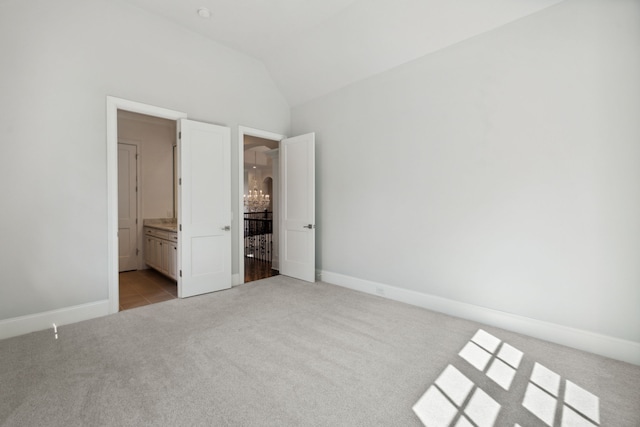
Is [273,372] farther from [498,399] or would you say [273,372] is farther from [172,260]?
[172,260]

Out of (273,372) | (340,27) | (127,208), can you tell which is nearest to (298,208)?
(340,27)

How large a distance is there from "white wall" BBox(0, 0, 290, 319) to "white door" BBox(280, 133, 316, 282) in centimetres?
206

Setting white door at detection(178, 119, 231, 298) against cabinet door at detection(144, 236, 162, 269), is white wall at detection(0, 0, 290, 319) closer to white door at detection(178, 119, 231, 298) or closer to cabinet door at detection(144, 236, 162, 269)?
white door at detection(178, 119, 231, 298)

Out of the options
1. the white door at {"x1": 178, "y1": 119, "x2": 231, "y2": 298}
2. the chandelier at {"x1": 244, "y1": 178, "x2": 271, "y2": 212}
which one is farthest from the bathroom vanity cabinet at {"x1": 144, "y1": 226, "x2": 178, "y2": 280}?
the chandelier at {"x1": 244, "y1": 178, "x2": 271, "y2": 212}

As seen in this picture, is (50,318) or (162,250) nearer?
(50,318)

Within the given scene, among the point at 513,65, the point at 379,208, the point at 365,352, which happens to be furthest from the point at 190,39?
the point at 365,352

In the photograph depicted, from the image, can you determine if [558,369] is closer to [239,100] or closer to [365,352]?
[365,352]

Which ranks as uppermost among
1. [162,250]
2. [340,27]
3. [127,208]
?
[340,27]

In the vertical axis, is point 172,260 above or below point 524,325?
above

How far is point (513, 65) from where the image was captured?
2.93 meters

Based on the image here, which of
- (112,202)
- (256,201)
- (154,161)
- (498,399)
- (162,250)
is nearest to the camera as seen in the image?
(498,399)

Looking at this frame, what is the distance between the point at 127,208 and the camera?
5.57m

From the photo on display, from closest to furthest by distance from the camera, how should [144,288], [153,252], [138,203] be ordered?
[144,288], [153,252], [138,203]

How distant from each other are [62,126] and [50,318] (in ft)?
6.64
